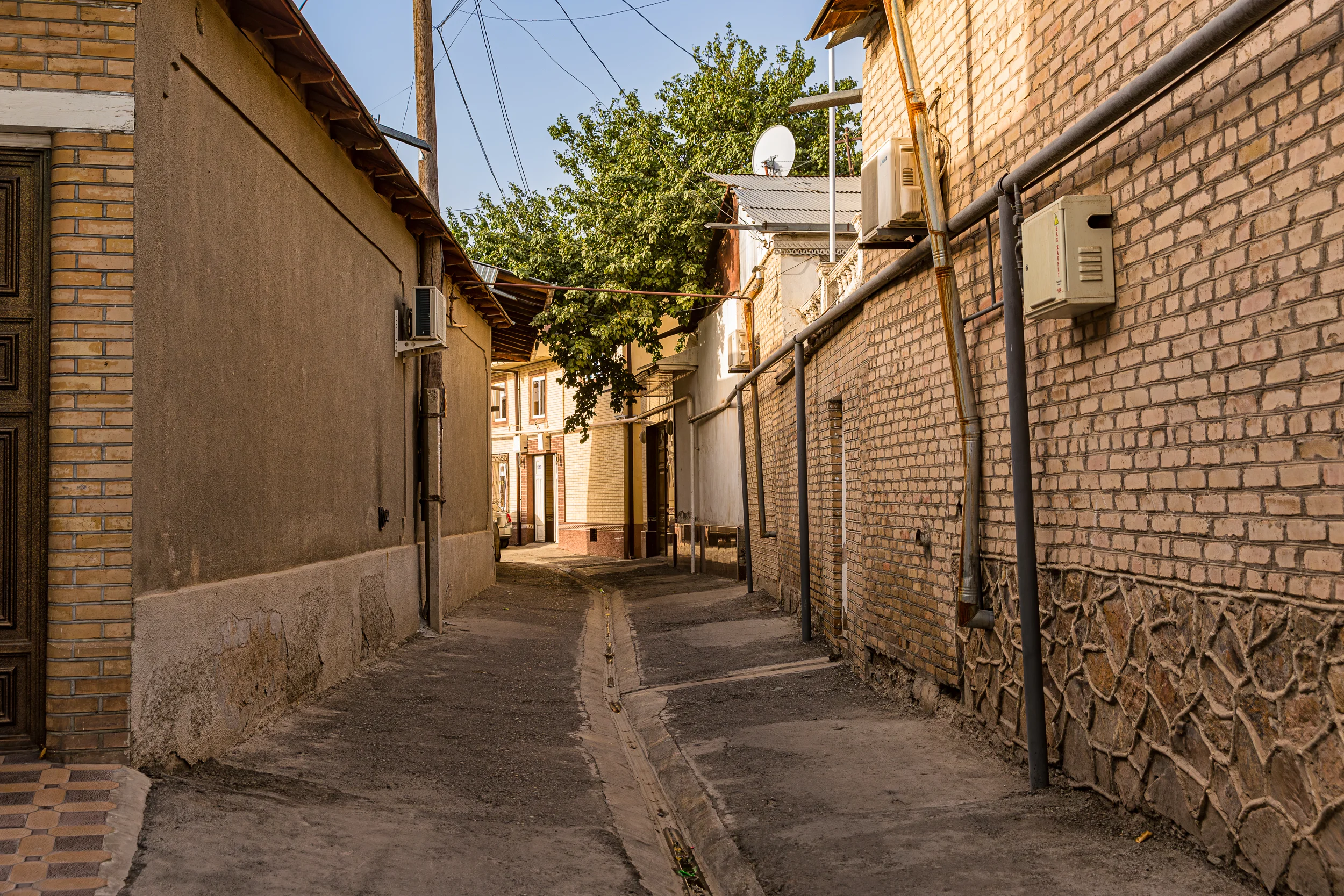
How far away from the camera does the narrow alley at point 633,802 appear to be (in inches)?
160

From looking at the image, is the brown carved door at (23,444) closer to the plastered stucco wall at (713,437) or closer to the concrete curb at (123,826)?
the concrete curb at (123,826)

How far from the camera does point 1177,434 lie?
4.03 m

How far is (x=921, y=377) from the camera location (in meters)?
6.95

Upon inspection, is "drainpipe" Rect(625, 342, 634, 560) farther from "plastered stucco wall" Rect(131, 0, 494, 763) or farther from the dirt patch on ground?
the dirt patch on ground

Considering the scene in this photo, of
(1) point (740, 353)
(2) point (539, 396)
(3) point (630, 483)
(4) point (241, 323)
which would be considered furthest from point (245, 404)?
(2) point (539, 396)

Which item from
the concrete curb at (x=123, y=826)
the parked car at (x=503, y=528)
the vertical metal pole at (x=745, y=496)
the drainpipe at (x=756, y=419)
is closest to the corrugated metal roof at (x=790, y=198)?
the drainpipe at (x=756, y=419)

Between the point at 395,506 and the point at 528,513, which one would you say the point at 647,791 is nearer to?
the point at 395,506

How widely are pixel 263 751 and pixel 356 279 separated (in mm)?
4678

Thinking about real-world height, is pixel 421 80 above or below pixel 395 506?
above

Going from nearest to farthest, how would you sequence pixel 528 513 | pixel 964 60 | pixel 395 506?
pixel 964 60, pixel 395 506, pixel 528 513

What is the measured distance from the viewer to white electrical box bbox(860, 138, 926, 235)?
6.56 m

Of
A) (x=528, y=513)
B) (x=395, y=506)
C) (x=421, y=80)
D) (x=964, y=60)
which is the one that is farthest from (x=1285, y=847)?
(x=528, y=513)

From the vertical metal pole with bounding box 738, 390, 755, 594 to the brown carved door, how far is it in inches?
424

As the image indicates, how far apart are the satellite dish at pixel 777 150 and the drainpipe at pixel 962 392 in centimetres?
1268
